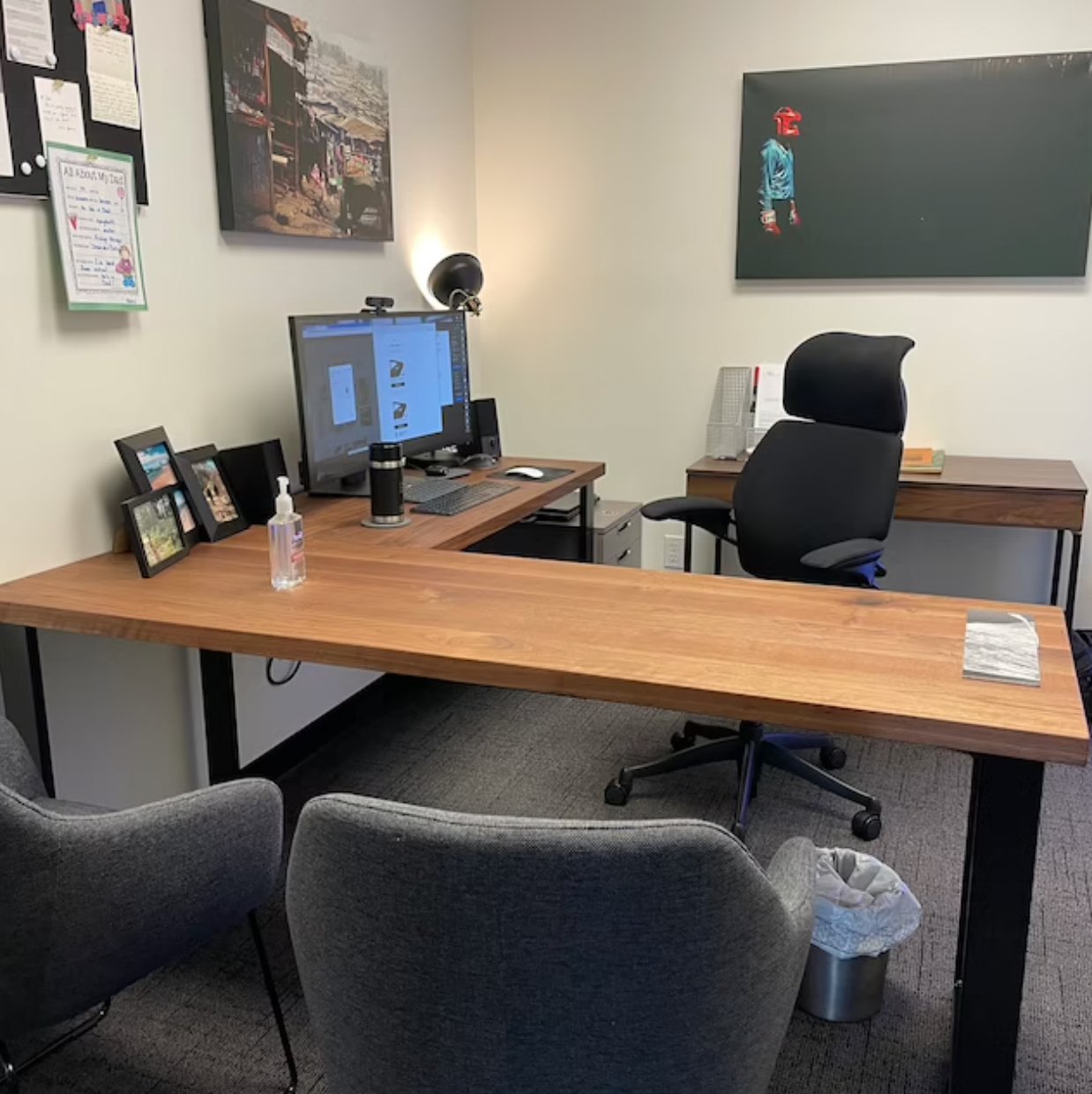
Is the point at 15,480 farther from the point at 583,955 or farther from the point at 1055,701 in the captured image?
the point at 1055,701

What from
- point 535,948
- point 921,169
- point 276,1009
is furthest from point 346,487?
point 921,169

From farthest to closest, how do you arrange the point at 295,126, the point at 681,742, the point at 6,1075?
the point at 681,742, the point at 295,126, the point at 6,1075

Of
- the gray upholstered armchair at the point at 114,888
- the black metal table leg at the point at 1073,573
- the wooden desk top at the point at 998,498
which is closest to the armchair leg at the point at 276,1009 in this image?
the gray upholstered armchair at the point at 114,888

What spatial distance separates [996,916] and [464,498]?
1.72 metres

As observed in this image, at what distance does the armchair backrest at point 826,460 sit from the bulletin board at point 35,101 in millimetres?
1761

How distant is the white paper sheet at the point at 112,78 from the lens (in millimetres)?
2066

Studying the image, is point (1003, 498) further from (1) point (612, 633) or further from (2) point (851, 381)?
(1) point (612, 633)

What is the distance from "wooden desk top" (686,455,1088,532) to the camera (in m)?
3.17

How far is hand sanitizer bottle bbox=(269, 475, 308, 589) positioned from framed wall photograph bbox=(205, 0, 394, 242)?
94 cm

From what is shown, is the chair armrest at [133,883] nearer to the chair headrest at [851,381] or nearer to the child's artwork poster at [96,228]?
the child's artwork poster at [96,228]

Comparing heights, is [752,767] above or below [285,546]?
below

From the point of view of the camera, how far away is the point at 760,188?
366 centimetres

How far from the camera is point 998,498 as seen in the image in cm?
321

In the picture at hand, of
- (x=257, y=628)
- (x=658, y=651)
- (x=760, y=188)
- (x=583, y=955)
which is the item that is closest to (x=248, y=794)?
(x=257, y=628)
